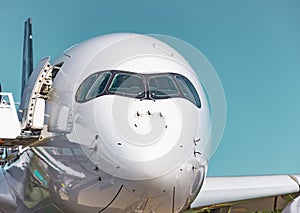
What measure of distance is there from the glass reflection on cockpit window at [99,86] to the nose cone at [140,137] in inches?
9.2

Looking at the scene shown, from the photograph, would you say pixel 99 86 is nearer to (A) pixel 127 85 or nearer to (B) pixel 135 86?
(A) pixel 127 85

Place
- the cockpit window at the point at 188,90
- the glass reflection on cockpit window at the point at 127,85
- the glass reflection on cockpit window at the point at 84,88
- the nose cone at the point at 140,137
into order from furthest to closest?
the cockpit window at the point at 188,90 → the glass reflection on cockpit window at the point at 84,88 → the glass reflection on cockpit window at the point at 127,85 → the nose cone at the point at 140,137

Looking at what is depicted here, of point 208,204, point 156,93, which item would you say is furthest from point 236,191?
point 156,93

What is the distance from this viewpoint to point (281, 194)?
16.3 metres

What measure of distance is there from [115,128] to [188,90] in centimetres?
160

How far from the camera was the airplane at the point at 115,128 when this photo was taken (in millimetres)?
9117

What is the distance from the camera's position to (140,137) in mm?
8977

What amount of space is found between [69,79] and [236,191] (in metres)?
6.37

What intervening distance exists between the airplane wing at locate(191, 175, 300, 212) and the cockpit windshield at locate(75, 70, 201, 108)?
14.6ft

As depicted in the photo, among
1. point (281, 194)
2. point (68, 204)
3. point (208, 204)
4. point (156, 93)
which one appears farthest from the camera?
point (281, 194)

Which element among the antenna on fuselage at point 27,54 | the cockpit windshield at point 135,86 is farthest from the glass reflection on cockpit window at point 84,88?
Result: the antenna on fuselage at point 27,54

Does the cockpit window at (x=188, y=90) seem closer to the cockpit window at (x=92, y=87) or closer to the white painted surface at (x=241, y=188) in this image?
the cockpit window at (x=92, y=87)

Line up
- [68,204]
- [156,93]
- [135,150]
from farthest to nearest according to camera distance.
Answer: [68,204] < [156,93] < [135,150]

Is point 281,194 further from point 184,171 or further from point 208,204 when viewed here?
point 184,171
